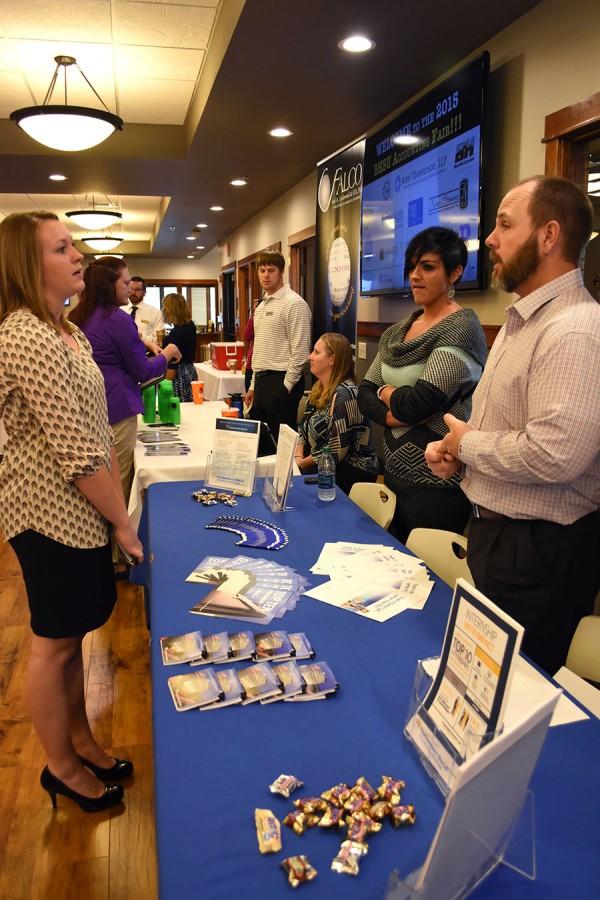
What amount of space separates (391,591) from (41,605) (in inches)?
33.4

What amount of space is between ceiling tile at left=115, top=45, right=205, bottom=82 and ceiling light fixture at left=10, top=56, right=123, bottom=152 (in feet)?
1.81

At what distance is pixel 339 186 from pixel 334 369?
86.5 inches

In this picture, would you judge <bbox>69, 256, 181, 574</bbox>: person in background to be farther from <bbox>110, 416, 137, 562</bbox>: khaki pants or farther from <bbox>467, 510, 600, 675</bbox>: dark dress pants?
<bbox>467, 510, 600, 675</bbox>: dark dress pants

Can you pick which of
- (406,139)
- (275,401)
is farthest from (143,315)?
(406,139)

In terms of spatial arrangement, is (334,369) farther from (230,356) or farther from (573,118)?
(230,356)

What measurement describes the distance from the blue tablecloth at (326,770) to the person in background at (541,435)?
24cm

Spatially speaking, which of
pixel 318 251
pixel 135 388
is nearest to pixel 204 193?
pixel 318 251

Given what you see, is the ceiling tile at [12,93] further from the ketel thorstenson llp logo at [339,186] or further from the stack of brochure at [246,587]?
the stack of brochure at [246,587]

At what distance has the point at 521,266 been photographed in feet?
5.21

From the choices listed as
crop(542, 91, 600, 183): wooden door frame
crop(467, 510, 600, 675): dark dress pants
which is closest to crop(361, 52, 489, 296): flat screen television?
crop(542, 91, 600, 183): wooden door frame

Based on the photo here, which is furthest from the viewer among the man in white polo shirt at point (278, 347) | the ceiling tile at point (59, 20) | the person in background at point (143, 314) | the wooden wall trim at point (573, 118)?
the person in background at point (143, 314)

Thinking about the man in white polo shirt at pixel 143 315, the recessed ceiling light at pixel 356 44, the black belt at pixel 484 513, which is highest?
the recessed ceiling light at pixel 356 44

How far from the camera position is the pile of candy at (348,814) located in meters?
0.82

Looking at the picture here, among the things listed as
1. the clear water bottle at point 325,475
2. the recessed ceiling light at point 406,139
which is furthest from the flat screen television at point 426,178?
the clear water bottle at point 325,475
